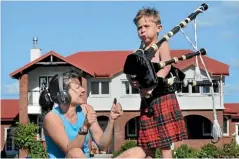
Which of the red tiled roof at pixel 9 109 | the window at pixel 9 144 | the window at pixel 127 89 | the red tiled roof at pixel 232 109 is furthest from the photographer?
the red tiled roof at pixel 9 109

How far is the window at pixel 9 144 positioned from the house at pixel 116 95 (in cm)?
356

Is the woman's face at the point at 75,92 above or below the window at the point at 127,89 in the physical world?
below

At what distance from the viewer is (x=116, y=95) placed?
41.3 metres

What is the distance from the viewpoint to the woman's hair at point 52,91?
20.0 ft

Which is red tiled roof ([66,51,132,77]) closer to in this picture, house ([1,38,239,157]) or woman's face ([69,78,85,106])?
house ([1,38,239,157])

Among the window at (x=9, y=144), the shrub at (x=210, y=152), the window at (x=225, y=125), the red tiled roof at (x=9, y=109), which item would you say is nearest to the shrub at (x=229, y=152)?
the shrub at (x=210, y=152)

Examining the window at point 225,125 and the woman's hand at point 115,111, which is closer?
the woman's hand at point 115,111

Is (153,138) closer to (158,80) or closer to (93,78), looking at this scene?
(158,80)

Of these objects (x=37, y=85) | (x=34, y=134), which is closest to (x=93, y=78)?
(x=37, y=85)

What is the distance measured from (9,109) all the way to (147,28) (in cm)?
4230

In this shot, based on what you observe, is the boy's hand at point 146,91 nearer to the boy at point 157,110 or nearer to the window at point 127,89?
the boy at point 157,110

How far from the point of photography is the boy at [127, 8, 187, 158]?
614 cm

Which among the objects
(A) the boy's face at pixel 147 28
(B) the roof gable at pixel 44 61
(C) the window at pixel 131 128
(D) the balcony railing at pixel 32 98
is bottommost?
(C) the window at pixel 131 128

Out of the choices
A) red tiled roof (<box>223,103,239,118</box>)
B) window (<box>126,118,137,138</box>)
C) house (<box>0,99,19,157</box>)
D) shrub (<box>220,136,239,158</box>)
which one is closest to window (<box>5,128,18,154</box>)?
house (<box>0,99,19,157</box>)
